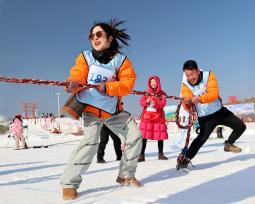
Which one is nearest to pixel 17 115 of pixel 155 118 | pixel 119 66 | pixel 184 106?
pixel 155 118

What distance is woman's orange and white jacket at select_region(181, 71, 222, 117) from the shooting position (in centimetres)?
502

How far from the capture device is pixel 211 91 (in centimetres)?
505

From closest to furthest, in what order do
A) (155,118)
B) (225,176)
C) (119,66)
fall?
1. (119,66)
2. (225,176)
3. (155,118)

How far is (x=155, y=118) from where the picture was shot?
288 inches

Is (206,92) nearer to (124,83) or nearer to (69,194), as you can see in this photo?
(124,83)

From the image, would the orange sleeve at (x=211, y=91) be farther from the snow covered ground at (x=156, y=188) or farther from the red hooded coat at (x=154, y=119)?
the red hooded coat at (x=154, y=119)

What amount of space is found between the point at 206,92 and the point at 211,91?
87 millimetres

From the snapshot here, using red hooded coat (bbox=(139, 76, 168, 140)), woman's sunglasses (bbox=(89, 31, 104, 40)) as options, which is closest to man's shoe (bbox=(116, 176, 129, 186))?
woman's sunglasses (bbox=(89, 31, 104, 40))

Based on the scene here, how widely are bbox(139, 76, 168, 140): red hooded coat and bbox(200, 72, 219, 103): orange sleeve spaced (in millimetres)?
2107

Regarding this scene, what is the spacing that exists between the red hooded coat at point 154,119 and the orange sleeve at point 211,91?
2107mm

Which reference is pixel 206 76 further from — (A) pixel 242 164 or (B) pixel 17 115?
(B) pixel 17 115

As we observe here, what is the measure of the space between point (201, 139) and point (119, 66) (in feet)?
6.65

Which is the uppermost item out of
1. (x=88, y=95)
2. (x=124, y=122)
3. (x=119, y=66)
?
(x=119, y=66)

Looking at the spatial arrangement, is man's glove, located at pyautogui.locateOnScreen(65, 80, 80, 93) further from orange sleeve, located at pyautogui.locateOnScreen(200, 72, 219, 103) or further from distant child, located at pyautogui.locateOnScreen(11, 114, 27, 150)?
distant child, located at pyautogui.locateOnScreen(11, 114, 27, 150)
